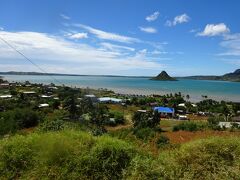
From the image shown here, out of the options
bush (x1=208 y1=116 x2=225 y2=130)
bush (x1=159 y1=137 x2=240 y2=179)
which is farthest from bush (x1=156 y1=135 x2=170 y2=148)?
bush (x1=208 y1=116 x2=225 y2=130)

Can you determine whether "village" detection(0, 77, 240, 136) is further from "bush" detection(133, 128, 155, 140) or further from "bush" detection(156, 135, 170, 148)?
"bush" detection(156, 135, 170, 148)

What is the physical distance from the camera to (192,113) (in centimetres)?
6562

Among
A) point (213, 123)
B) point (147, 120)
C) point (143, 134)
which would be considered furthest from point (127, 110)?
Result: point (143, 134)

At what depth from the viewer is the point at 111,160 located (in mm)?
5152

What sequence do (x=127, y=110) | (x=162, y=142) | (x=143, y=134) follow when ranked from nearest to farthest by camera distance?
(x=162, y=142) < (x=143, y=134) < (x=127, y=110)

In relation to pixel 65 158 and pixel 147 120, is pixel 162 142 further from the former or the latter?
pixel 147 120

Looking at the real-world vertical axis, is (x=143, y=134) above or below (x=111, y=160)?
below

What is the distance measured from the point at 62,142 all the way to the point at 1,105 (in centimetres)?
5194

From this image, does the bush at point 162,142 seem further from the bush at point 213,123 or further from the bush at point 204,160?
the bush at point 213,123

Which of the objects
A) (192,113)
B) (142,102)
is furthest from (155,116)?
(142,102)

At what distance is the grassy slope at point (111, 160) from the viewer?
4.96m

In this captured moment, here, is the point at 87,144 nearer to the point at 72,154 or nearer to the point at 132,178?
the point at 72,154

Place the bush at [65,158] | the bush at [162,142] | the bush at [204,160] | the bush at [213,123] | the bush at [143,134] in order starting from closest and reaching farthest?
1. the bush at [204,160]
2. the bush at [65,158]
3. the bush at [162,142]
4. the bush at [143,134]
5. the bush at [213,123]

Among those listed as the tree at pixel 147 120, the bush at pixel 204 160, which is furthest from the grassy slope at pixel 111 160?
the tree at pixel 147 120
